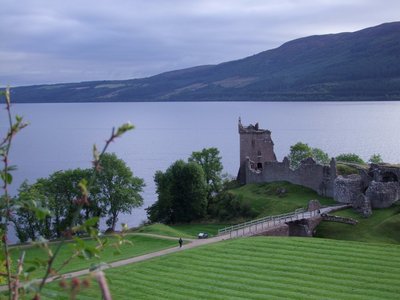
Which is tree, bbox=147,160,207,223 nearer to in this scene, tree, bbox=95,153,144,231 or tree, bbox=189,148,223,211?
tree, bbox=95,153,144,231

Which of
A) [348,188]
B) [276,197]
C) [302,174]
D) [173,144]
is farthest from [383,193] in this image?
[173,144]

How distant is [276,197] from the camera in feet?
167

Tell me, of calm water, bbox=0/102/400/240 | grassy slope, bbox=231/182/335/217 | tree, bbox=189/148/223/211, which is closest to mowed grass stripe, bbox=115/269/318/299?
grassy slope, bbox=231/182/335/217

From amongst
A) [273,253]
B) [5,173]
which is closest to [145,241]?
[273,253]

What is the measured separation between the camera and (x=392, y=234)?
38.0 meters

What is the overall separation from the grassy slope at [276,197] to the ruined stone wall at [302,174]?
624 mm

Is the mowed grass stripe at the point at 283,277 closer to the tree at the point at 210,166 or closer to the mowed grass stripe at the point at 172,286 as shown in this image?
the mowed grass stripe at the point at 172,286

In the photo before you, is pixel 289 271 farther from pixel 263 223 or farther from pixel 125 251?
pixel 263 223

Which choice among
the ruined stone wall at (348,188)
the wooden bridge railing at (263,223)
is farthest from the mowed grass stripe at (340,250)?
the ruined stone wall at (348,188)

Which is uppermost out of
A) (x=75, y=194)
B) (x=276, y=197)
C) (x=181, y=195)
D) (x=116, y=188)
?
(x=116, y=188)

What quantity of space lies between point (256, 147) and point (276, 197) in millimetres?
9499

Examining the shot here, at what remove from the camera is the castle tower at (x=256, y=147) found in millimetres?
58750

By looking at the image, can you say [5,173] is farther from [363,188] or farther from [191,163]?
[191,163]

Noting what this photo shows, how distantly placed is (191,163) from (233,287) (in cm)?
3178
